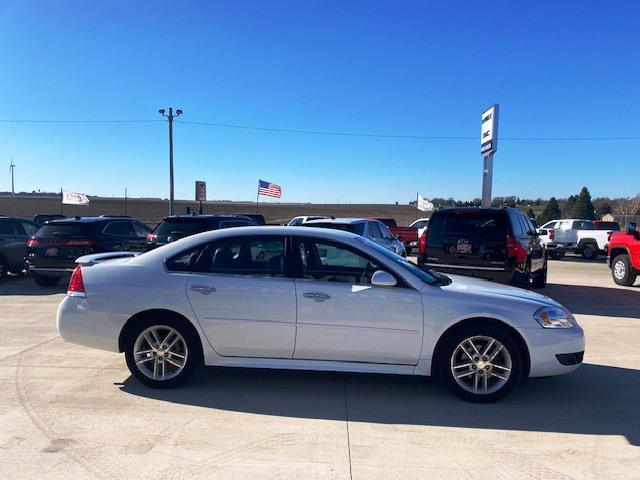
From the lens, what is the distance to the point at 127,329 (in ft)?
15.2

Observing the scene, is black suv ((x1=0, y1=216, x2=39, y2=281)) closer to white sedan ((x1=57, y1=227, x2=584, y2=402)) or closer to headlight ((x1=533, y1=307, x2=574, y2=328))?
white sedan ((x1=57, y1=227, x2=584, y2=402))

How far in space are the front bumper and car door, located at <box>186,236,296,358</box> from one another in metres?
2.16

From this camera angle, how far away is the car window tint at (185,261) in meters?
4.66

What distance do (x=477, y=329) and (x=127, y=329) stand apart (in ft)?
10.8

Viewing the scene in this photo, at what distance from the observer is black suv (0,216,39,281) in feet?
38.3

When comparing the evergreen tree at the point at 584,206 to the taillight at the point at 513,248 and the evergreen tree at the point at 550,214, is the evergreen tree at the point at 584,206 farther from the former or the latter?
the taillight at the point at 513,248

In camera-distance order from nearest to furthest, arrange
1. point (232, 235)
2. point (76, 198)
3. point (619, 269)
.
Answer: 1. point (232, 235)
2. point (619, 269)
3. point (76, 198)

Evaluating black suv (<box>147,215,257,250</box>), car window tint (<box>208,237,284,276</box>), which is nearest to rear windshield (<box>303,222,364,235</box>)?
black suv (<box>147,215,257,250</box>)

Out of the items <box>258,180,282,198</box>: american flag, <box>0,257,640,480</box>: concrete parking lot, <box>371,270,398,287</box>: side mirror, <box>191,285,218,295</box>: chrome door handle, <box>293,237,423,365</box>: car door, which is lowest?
<box>0,257,640,480</box>: concrete parking lot

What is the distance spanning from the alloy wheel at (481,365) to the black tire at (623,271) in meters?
9.47

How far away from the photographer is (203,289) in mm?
4527

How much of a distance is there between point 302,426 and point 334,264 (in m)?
1.48

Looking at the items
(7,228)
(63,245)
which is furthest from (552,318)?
(7,228)

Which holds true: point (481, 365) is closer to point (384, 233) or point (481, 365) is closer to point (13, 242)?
point (384, 233)
